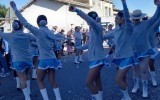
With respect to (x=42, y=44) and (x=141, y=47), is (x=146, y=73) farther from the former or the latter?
(x=42, y=44)

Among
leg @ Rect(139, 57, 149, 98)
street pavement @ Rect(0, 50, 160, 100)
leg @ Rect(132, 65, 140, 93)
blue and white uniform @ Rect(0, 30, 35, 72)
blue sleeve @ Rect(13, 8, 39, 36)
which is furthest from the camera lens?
leg @ Rect(132, 65, 140, 93)

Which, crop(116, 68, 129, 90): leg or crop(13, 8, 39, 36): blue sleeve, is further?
crop(13, 8, 39, 36): blue sleeve

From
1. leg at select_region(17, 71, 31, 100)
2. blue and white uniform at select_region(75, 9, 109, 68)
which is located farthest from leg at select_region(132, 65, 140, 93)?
leg at select_region(17, 71, 31, 100)

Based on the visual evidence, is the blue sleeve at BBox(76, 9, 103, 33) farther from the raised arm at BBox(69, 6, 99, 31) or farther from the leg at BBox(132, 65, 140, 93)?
the leg at BBox(132, 65, 140, 93)

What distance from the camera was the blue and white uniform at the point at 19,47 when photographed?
7.95m

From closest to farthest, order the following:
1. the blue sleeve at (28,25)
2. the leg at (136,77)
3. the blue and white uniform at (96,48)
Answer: the blue and white uniform at (96,48), the blue sleeve at (28,25), the leg at (136,77)

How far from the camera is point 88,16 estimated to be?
6.30 metres

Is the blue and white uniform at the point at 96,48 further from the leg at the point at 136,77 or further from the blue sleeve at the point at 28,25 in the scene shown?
the leg at the point at 136,77

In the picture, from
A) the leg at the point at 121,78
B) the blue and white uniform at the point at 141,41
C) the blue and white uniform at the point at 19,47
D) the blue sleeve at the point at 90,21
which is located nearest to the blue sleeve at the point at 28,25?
the blue and white uniform at the point at 19,47

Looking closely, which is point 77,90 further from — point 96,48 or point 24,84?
point 96,48

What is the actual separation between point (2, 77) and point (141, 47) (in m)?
7.39

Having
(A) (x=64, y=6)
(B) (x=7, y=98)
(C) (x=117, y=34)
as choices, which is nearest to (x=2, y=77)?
(B) (x=7, y=98)

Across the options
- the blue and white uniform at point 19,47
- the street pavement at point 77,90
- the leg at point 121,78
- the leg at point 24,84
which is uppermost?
the blue and white uniform at point 19,47

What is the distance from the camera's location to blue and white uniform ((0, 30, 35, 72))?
7.95m
